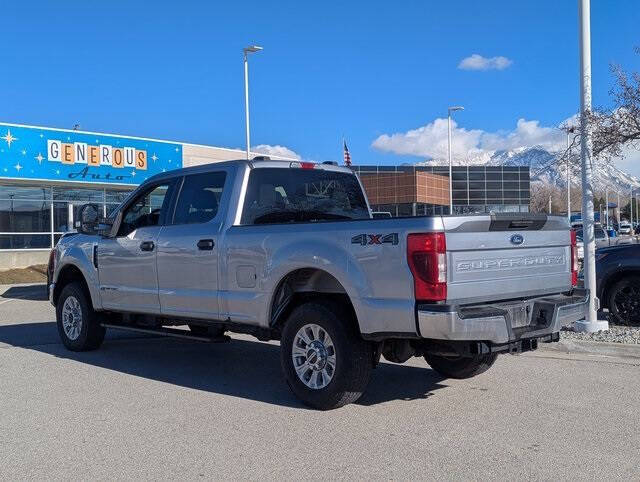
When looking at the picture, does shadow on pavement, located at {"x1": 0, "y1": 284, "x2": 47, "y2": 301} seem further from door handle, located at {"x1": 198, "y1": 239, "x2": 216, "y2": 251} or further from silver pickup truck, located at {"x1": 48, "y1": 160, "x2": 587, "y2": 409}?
door handle, located at {"x1": 198, "y1": 239, "x2": 216, "y2": 251}

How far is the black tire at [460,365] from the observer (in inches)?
272

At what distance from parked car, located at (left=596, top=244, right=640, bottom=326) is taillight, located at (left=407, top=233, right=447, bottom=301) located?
5.80 metres

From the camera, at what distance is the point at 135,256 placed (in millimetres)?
7836

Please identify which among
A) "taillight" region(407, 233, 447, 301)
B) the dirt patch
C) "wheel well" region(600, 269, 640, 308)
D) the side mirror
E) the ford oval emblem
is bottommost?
the dirt patch

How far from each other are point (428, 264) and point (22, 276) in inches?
758

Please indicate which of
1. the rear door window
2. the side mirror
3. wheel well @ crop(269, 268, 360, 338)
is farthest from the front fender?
wheel well @ crop(269, 268, 360, 338)

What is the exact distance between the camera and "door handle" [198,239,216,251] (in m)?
6.87

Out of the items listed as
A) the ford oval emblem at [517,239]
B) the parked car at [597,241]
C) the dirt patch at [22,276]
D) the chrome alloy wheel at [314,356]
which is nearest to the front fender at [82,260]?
the chrome alloy wheel at [314,356]

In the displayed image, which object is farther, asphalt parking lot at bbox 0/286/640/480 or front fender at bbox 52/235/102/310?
front fender at bbox 52/235/102/310

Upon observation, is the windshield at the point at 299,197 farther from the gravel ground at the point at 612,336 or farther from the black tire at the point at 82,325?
the gravel ground at the point at 612,336

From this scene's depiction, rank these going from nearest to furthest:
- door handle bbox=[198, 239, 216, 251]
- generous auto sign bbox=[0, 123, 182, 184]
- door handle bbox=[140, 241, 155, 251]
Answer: door handle bbox=[198, 239, 216, 251], door handle bbox=[140, 241, 155, 251], generous auto sign bbox=[0, 123, 182, 184]

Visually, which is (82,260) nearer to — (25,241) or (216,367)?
(216,367)

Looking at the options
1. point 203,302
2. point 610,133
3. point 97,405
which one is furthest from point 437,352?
point 610,133

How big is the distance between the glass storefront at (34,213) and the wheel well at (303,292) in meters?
19.0
